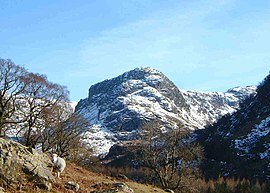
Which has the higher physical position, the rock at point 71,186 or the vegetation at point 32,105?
the vegetation at point 32,105

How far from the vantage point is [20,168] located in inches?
920

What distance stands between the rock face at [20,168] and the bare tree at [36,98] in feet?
102

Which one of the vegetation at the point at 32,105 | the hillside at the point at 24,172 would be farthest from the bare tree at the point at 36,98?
the hillside at the point at 24,172

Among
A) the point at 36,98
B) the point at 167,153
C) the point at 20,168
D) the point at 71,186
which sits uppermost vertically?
the point at 36,98

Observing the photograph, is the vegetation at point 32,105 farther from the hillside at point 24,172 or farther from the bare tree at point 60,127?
the hillside at point 24,172

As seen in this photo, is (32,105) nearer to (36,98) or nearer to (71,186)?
(36,98)

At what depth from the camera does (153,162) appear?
56500 mm

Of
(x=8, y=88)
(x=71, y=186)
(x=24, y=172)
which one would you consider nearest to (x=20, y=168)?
(x=24, y=172)

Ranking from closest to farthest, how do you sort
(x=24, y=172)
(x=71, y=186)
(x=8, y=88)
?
(x=24, y=172)
(x=71, y=186)
(x=8, y=88)

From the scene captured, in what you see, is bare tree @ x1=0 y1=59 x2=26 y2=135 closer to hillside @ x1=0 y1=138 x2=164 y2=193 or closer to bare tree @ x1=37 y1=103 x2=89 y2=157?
bare tree @ x1=37 y1=103 x2=89 y2=157

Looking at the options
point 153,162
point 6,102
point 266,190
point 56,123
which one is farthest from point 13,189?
point 266,190

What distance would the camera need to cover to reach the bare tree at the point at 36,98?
5581 cm

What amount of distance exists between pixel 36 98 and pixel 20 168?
117 ft

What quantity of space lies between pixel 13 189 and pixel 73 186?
5.83m
